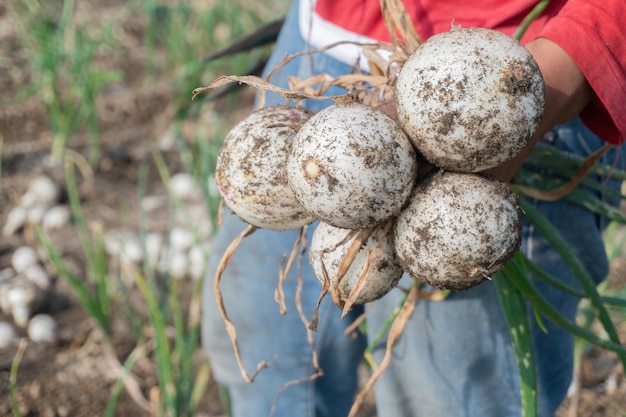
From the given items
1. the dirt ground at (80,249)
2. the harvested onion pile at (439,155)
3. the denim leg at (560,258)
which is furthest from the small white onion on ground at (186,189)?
the harvested onion pile at (439,155)

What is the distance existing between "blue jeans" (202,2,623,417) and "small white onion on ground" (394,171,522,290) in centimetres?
34

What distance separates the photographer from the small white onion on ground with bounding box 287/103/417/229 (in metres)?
0.74

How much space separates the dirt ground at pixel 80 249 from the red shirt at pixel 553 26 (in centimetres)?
113

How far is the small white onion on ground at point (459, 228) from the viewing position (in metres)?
0.76

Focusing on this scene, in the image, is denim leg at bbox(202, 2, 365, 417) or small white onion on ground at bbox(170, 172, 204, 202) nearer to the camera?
denim leg at bbox(202, 2, 365, 417)

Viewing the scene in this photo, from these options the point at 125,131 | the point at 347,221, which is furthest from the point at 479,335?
the point at 125,131

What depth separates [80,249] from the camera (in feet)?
7.96

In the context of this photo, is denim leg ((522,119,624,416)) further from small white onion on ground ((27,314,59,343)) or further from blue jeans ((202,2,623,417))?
small white onion on ground ((27,314,59,343))

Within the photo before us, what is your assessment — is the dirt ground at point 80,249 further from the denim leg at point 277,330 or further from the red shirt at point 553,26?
the red shirt at point 553,26

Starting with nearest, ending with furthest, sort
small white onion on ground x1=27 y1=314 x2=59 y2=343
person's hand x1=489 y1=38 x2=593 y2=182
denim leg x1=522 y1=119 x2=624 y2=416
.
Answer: person's hand x1=489 y1=38 x2=593 y2=182 → denim leg x1=522 y1=119 x2=624 y2=416 → small white onion on ground x1=27 y1=314 x2=59 y2=343

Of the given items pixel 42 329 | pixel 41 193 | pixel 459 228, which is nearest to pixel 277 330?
pixel 459 228

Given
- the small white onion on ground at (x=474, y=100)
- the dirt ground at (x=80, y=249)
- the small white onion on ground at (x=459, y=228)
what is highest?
the small white onion on ground at (x=474, y=100)

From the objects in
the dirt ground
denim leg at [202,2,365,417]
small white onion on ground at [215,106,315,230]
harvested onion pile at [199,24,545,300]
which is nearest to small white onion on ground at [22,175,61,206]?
the dirt ground

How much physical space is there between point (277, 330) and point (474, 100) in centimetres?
69
